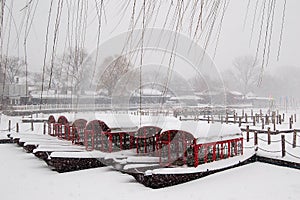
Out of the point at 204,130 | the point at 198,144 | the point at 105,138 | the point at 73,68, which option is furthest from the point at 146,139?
the point at 73,68

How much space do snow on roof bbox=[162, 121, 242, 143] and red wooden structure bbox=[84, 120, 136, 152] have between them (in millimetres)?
1890

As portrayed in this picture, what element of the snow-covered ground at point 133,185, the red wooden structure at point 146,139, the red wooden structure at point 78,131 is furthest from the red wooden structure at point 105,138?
the snow-covered ground at point 133,185

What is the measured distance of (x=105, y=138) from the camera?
25.7 ft

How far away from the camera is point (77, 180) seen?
18.8 feet

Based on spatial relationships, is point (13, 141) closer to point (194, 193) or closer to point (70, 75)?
point (194, 193)

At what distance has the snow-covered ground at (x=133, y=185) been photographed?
15.6 ft

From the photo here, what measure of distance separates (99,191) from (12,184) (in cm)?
181

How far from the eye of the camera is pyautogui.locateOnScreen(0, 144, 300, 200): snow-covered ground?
15.6ft

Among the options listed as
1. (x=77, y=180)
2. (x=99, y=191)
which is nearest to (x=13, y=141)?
(x=77, y=180)

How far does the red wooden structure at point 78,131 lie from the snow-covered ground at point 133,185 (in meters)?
2.17

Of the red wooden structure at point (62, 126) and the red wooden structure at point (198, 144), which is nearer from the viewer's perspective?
the red wooden structure at point (198, 144)

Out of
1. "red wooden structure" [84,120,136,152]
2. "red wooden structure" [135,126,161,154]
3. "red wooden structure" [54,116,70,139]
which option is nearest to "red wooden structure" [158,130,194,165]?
"red wooden structure" [135,126,161,154]

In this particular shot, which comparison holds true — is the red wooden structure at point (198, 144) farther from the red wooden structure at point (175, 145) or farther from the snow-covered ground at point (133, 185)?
the snow-covered ground at point (133, 185)

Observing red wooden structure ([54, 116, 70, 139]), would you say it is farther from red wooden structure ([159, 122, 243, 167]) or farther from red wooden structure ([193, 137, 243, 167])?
red wooden structure ([193, 137, 243, 167])
